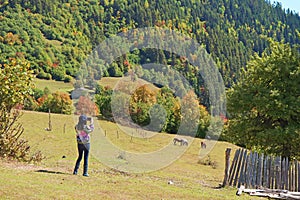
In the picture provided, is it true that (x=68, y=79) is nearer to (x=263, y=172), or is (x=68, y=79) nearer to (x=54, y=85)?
(x=54, y=85)

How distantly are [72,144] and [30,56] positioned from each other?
143 m

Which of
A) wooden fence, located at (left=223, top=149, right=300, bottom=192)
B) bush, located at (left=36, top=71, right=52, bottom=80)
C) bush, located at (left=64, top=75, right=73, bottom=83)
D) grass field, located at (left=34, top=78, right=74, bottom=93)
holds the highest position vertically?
bush, located at (left=36, top=71, right=52, bottom=80)

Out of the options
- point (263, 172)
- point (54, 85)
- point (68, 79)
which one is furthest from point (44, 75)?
point (263, 172)

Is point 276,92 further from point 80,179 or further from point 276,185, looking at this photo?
point 80,179

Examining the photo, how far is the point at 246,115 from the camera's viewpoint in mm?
28672

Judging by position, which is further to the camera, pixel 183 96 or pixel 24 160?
pixel 183 96

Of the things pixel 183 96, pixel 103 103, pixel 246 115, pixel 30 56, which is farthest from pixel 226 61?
pixel 246 115

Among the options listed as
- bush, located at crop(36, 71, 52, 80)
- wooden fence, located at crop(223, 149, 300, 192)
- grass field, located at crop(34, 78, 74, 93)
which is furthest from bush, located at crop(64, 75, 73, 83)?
wooden fence, located at crop(223, 149, 300, 192)

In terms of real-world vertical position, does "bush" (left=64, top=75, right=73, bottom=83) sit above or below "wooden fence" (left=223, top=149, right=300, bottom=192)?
above

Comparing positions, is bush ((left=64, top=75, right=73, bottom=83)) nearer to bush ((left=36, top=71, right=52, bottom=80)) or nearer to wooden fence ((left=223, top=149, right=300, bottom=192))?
bush ((left=36, top=71, right=52, bottom=80))

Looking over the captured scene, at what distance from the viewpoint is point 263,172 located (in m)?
18.5

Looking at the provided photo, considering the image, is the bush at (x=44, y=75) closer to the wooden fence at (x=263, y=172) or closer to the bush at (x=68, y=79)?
the bush at (x=68, y=79)

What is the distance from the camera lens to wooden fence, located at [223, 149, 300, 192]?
60.2ft

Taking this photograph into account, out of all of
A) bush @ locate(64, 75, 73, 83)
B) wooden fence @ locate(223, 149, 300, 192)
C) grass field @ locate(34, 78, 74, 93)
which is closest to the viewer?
wooden fence @ locate(223, 149, 300, 192)
